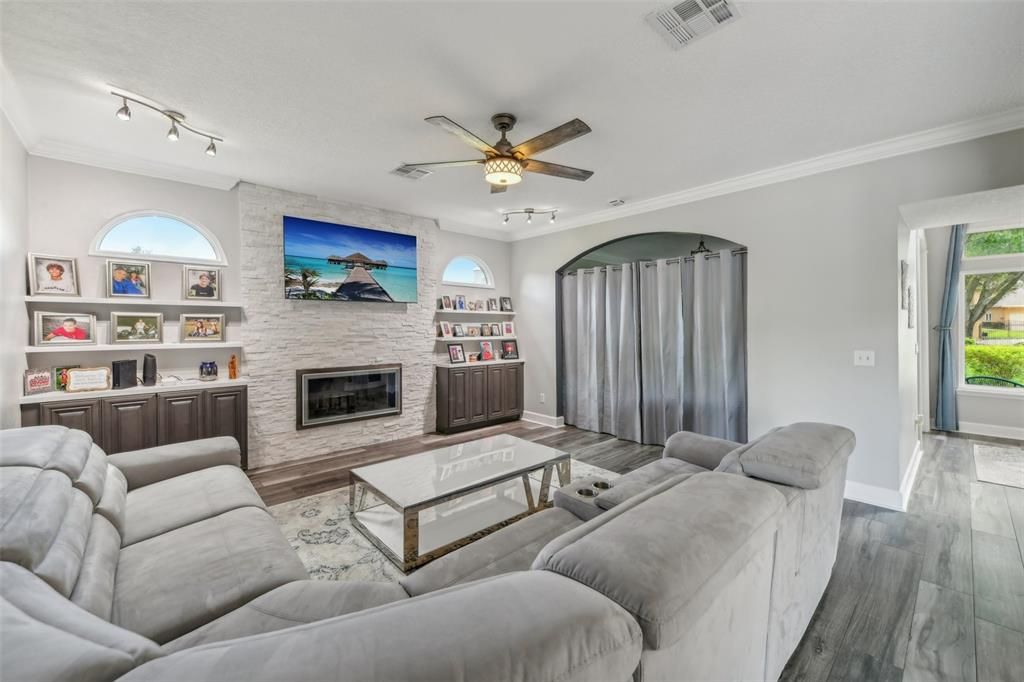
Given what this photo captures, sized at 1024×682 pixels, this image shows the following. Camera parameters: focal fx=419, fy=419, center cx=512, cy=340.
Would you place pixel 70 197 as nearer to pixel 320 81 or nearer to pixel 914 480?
pixel 320 81

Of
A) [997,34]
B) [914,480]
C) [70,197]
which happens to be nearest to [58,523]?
[70,197]

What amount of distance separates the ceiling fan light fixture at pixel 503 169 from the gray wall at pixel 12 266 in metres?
2.93

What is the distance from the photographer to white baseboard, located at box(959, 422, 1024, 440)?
4863 millimetres

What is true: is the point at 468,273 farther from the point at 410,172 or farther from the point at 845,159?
the point at 845,159

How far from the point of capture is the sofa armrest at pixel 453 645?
1.95 ft

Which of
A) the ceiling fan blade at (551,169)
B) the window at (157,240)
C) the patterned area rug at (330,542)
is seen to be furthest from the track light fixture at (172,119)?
the patterned area rug at (330,542)

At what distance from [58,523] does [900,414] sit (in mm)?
4893

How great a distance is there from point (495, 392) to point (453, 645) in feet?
17.1

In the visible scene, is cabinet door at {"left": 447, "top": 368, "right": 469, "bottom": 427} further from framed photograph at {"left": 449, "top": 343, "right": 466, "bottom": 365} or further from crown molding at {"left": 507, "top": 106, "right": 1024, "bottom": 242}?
crown molding at {"left": 507, "top": 106, "right": 1024, "bottom": 242}

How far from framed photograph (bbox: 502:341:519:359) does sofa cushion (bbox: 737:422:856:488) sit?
14.8 ft

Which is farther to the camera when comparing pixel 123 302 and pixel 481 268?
pixel 481 268

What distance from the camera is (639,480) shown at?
2400 mm

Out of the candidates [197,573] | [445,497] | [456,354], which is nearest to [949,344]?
[456,354]

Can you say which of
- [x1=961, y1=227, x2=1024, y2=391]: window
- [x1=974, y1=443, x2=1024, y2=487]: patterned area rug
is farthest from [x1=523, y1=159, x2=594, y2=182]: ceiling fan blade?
[x1=961, y1=227, x2=1024, y2=391]: window
